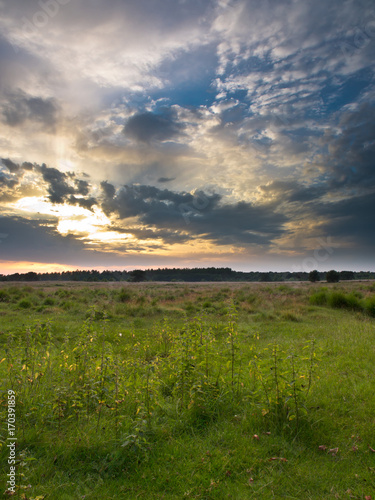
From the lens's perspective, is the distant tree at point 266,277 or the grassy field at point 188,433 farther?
the distant tree at point 266,277

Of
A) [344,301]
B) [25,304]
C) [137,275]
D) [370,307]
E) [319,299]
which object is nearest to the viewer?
[370,307]

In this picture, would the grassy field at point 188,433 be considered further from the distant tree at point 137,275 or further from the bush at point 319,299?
the distant tree at point 137,275

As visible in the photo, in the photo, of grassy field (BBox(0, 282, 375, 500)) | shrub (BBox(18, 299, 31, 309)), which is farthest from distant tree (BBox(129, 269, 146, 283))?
grassy field (BBox(0, 282, 375, 500))

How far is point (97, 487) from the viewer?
139 inches

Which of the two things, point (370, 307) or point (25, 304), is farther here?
point (25, 304)

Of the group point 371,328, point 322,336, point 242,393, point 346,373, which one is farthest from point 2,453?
point 371,328

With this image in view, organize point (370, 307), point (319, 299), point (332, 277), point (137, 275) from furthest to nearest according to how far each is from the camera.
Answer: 1. point (137, 275)
2. point (332, 277)
3. point (319, 299)
4. point (370, 307)

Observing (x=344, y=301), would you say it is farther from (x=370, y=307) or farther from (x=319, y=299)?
(x=370, y=307)

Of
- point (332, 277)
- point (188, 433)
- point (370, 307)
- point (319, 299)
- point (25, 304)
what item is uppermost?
point (332, 277)

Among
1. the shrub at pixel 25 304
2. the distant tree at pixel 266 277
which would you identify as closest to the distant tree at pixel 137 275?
the distant tree at pixel 266 277

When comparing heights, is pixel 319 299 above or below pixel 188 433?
above

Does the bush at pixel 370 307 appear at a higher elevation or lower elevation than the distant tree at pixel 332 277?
lower

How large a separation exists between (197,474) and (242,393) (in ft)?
7.21

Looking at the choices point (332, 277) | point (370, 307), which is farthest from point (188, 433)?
point (332, 277)
